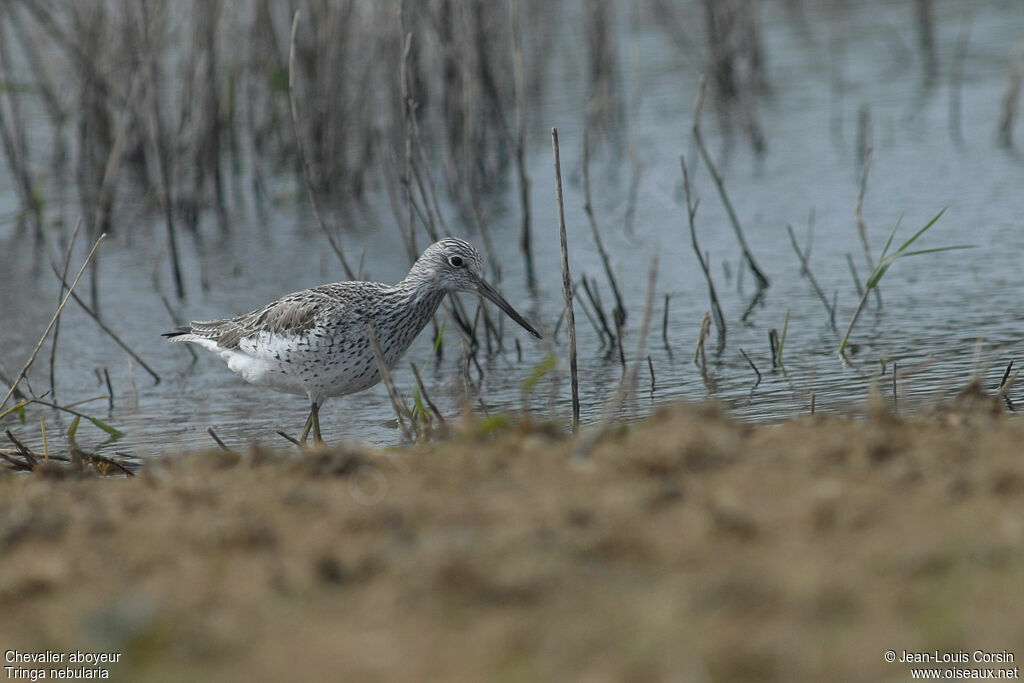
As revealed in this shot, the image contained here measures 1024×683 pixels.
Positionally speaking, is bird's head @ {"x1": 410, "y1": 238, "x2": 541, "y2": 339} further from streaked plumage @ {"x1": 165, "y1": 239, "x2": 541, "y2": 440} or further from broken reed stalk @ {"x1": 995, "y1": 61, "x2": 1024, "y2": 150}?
broken reed stalk @ {"x1": 995, "y1": 61, "x2": 1024, "y2": 150}

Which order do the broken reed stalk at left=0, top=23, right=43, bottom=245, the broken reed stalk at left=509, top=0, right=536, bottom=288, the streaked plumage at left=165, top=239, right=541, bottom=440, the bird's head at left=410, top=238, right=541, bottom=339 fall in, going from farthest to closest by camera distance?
1. the broken reed stalk at left=0, top=23, right=43, bottom=245
2. the broken reed stalk at left=509, top=0, right=536, bottom=288
3. the bird's head at left=410, top=238, right=541, bottom=339
4. the streaked plumage at left=165, top=239, right=541, bottom=440

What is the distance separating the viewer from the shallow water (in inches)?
256

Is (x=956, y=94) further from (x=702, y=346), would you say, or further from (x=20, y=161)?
(x=20, y=161)

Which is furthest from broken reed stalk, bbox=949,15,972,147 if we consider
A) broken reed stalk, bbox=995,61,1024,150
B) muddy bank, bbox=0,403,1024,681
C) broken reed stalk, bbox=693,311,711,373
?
muddy bank, bbox=0,403,1024,681

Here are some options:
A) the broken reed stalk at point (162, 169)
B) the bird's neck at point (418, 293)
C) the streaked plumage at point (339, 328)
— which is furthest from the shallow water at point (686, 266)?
the bird's neck at point (418, 293)

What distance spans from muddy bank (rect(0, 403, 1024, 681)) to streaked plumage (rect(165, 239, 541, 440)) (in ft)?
6.35

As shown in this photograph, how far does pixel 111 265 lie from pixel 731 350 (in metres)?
5.56

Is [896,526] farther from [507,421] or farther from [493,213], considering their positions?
[493,213]

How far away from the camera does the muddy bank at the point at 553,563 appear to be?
2529 mm

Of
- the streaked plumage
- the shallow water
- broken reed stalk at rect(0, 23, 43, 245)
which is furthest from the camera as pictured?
broken reed stalk at rect(0, 23, 43, 245)

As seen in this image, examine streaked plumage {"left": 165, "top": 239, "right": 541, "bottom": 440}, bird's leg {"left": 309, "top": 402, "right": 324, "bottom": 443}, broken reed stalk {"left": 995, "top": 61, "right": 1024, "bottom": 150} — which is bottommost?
bird's leg {"left": 309, "top": 402, "right": 324, "bottom": 443}

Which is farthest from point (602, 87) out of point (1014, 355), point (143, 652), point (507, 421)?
point (143, 652)

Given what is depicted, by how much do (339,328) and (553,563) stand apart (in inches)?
123

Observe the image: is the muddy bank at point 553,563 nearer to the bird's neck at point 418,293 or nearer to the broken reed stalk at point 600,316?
the bird's neck at point 418,293
